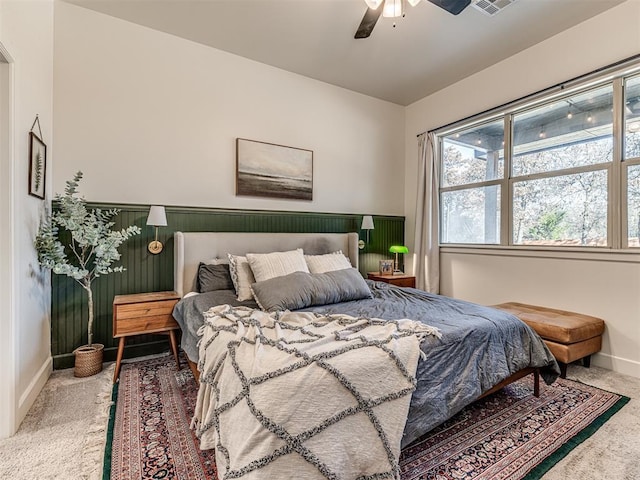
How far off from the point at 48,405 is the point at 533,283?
431cm

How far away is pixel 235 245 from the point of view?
3363 mm

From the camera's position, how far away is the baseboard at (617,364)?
2.69 meters

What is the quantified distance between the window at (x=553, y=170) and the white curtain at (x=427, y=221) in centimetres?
21

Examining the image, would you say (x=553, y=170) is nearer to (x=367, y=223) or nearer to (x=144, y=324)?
(x=367, y=223)

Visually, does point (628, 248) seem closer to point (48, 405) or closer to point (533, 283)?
point (533, 283)

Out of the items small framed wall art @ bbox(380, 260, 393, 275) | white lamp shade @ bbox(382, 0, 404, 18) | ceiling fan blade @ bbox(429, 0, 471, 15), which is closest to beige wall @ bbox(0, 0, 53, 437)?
white lamp shade @ bbox(382, 0, 404, 18)

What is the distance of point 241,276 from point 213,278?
31 cm

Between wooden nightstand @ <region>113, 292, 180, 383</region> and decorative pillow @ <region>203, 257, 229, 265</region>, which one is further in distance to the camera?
decorative pillow @ <region>203, 257, 229, 265</region>

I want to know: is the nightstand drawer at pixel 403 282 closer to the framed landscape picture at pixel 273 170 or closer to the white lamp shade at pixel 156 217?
the framed landscape picture at pixel 273 170

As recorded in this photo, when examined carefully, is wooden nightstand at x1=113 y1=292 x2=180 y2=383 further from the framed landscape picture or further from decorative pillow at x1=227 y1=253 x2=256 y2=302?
the framed landscape picture

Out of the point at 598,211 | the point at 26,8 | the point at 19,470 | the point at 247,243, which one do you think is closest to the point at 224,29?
the point at 26,8

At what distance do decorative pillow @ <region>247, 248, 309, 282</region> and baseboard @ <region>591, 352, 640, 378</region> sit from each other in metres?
2.77

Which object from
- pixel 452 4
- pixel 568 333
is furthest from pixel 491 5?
pixel 568 333

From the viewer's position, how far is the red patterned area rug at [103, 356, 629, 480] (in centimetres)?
156
